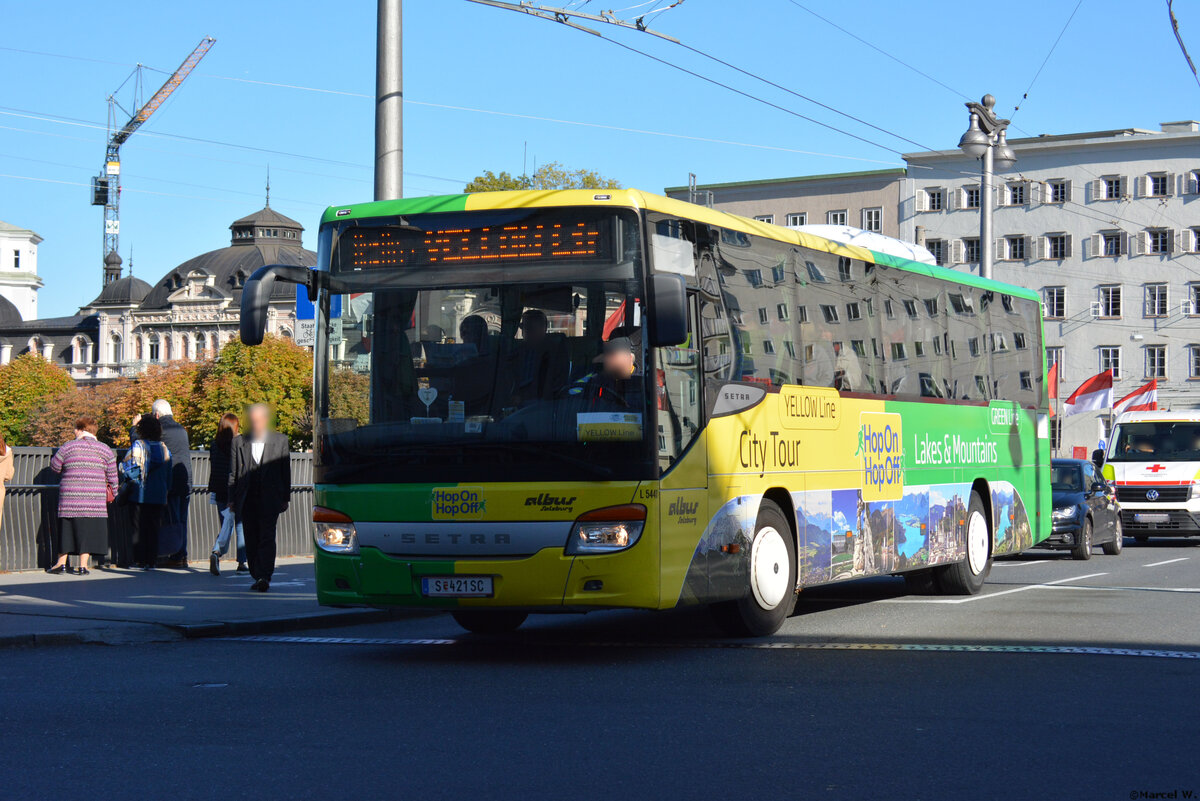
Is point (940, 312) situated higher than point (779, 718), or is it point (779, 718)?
point (940, 312)

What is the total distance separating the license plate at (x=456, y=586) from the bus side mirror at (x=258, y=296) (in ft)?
6.40

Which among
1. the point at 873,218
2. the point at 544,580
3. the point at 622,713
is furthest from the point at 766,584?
the point at 873,218

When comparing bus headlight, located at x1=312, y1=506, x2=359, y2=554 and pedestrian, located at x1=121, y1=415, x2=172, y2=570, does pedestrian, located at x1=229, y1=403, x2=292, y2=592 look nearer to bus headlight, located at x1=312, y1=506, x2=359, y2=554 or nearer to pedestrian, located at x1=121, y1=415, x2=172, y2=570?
pedestrian, located at x1=121, y1=415, x2=172, y2=570

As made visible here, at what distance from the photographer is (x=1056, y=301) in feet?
296

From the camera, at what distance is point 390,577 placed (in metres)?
10.7

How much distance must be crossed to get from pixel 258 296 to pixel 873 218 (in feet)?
289

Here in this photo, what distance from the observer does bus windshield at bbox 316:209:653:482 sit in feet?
34.0

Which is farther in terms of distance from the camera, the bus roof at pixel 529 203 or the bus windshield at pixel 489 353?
the bus roof at pixel 529 203

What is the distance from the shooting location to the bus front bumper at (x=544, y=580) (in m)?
10.3

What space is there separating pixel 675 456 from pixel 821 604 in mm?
5847

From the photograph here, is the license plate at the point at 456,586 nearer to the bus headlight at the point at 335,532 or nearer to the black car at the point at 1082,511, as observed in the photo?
the bus headlight at the point at 335,532

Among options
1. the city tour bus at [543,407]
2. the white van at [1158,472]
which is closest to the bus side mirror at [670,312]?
the city tour bus at [543,407]

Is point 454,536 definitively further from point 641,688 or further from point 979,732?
point 979,732

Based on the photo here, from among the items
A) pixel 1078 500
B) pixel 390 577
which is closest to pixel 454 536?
pixel 390 577
